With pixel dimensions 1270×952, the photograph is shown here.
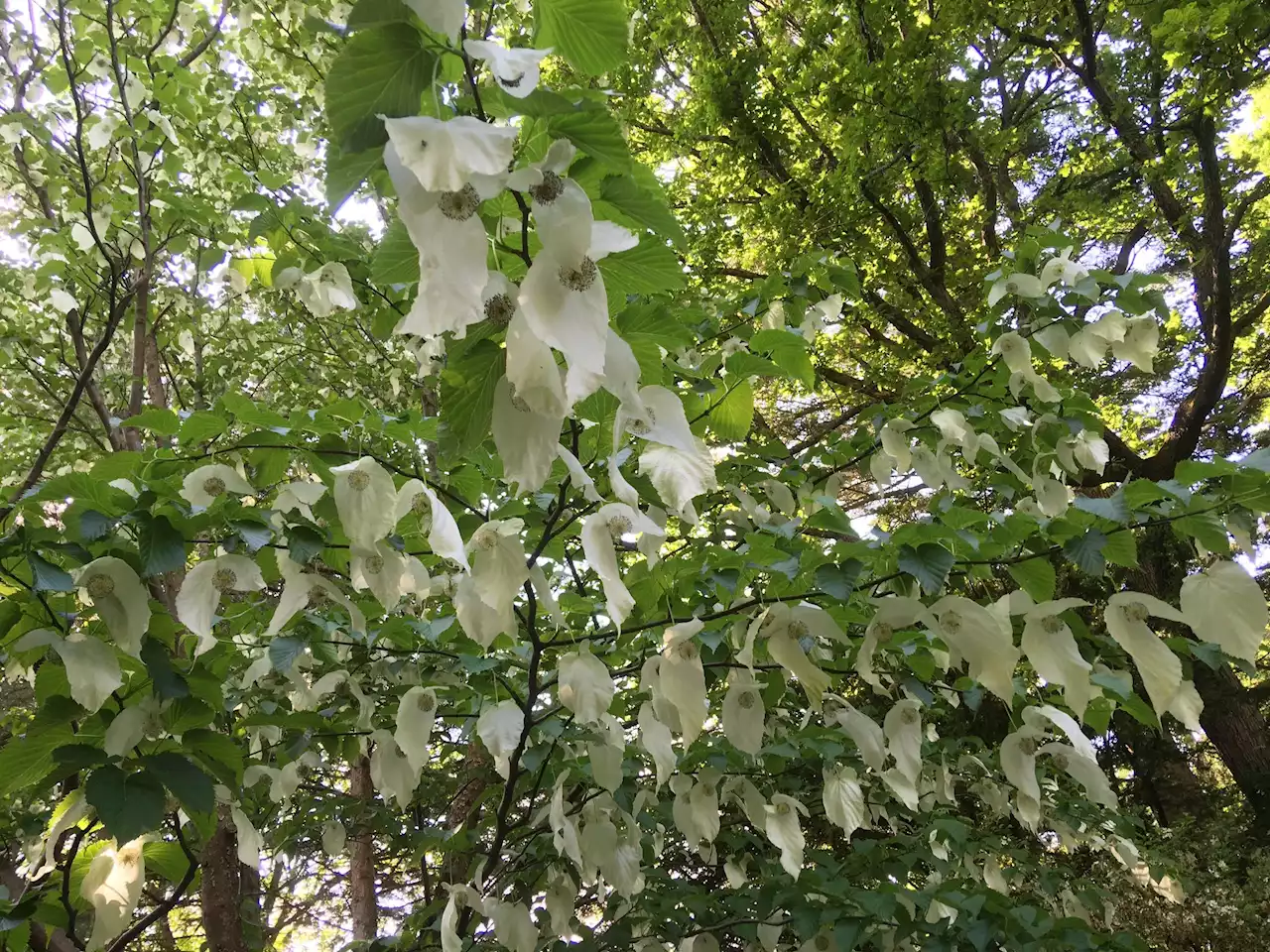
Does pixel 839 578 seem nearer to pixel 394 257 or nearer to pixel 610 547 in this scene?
pixel 610 547

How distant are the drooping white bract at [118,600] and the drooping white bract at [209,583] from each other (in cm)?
14

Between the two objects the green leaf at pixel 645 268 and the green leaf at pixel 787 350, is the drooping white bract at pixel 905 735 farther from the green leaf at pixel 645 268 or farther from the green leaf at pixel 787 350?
the green leaf at pixel 645 268

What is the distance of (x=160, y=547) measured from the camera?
3.25 ft

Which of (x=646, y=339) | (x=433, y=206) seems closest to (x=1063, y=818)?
(x=646, y=339)

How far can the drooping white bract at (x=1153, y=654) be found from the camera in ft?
3.23

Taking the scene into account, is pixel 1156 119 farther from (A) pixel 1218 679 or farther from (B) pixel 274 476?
(B) pixel 274 476

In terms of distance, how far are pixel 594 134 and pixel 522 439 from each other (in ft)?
0.73

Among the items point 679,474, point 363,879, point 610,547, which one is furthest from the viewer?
point 363,879

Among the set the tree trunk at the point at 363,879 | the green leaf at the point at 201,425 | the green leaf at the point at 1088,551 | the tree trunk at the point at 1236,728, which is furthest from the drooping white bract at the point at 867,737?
the tree trunk at the point at 1236,728

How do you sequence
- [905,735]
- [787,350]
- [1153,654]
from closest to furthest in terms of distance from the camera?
[1153,654] < [787,350] < [905,735]

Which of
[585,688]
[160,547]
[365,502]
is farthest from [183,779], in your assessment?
[585,688]

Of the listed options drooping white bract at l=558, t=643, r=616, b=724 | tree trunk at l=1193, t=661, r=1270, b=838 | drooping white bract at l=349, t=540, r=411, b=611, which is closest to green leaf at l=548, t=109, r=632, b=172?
drooping white bract at l=349, t=540, r=411, b=611

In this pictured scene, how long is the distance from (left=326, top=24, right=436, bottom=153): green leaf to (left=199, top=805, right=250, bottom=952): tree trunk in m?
1.60

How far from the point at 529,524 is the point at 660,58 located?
4.12 metres
